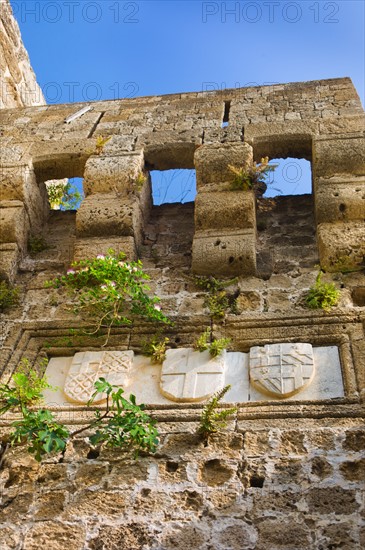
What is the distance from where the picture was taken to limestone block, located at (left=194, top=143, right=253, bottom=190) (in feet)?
18.5

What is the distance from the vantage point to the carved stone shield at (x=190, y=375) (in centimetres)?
421

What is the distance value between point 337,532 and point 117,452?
124cm

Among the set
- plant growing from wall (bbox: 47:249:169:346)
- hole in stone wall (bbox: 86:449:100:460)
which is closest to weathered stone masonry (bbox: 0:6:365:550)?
hole in stone wall (bbox: 86:449:100:460)

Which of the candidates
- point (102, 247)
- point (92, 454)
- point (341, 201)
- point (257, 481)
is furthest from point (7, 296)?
point (341, 201)

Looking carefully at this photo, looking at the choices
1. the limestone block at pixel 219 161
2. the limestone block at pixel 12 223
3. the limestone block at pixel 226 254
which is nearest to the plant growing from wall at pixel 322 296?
the limestone block at pixel 226 254

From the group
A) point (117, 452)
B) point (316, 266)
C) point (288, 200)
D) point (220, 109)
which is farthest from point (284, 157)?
point (117, 452)

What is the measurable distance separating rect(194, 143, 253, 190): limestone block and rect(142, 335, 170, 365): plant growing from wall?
1.50 metres

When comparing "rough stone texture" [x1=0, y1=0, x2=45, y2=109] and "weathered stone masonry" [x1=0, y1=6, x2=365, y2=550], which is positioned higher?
"rough stone texture" [x1=0, y1=0, x2=45, y2=109]

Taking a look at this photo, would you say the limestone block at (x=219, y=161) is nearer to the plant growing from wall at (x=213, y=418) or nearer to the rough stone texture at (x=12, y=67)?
the plant growing from wall at (x=213, y=418)

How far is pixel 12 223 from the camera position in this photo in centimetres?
553

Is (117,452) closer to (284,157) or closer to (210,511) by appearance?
(210,511)

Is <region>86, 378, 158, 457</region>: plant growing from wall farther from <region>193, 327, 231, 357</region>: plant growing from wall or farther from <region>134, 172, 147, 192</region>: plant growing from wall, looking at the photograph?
<region>134, 172, 147, 192</region>: plant growing from wall

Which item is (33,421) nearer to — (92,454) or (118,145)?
(92,454)

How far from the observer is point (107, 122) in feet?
21.6
